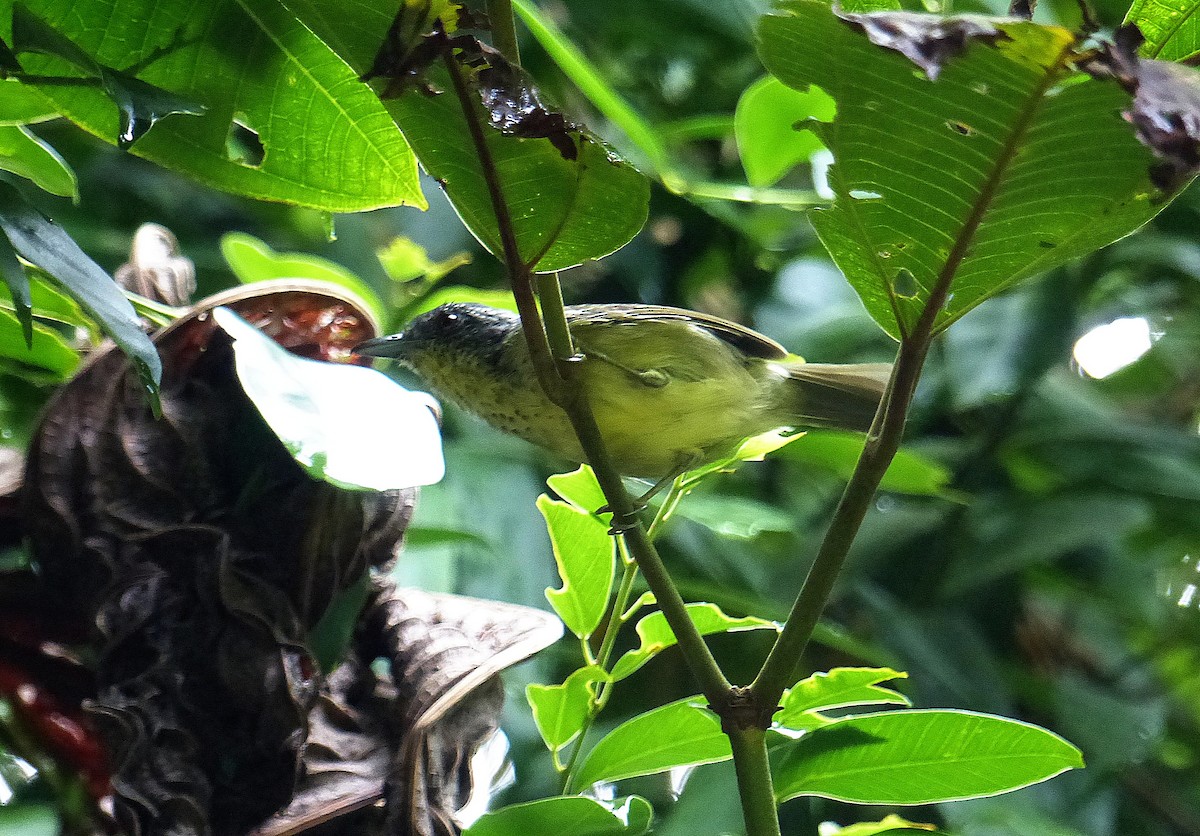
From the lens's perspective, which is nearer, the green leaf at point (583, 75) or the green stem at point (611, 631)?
the green stem at point (611, 631)

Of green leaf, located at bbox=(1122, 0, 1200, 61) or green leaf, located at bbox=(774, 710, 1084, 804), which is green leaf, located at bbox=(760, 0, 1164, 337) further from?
green leaf, located at bbox=(774, 710, 1084, 804)

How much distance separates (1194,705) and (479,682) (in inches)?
130

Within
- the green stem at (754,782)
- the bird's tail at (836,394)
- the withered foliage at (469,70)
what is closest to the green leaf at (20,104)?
the withered foliage at (469,70)

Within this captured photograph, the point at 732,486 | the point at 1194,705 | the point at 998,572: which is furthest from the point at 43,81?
the point at 1194,705

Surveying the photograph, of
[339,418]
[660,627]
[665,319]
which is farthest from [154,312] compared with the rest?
[665,319]

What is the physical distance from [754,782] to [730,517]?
978mm

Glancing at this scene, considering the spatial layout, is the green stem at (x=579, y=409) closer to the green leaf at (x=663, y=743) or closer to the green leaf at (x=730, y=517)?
the green leaf at (x=663, y=743)

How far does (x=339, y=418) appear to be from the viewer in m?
1.16

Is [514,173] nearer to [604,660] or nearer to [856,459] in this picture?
[604,660]

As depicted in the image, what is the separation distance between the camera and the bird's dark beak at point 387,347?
174 centimetres

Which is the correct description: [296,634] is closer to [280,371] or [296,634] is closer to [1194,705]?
[280,371]

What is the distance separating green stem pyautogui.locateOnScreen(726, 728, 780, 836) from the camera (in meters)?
1.14

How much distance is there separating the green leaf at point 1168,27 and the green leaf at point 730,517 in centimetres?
102

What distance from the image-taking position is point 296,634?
1.36 metres
